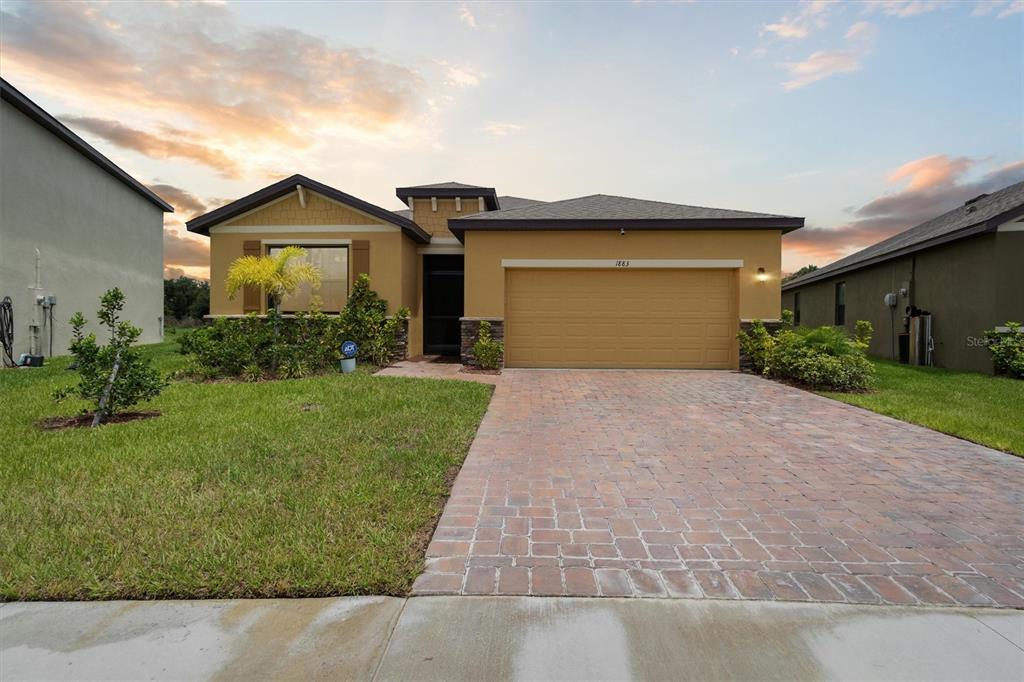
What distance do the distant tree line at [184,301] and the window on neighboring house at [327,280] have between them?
25.5m

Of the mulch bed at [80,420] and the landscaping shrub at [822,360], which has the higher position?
the landscaping shrub at [822,360]

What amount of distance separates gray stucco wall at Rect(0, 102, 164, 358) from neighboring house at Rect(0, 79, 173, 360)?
0.02 meters

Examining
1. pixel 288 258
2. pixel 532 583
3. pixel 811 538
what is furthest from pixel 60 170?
pixel 811 538

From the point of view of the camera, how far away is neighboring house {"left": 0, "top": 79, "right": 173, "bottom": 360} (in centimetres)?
1219

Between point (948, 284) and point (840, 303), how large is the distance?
626 centimetres

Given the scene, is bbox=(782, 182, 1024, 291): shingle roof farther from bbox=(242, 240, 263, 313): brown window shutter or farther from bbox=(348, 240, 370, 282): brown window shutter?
bbox=(242, 240, 263, 313): brown window shutter

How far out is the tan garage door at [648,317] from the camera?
11.8 meters

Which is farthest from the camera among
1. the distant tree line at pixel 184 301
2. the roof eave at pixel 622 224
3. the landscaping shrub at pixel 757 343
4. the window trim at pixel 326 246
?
the distant tree line at pixel 184 301

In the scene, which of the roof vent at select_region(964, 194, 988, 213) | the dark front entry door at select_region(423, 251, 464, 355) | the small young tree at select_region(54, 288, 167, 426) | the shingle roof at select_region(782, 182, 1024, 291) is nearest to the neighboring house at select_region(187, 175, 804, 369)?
the dark front entry door at select_region(423, 251, 464, 355)

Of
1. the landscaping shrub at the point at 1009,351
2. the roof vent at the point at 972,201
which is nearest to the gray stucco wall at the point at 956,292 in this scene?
the landscaping shrub at the point at 1009,351

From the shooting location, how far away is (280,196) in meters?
12.6

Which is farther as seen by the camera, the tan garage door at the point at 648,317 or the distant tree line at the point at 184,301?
the distant tree line at the point at 184,301

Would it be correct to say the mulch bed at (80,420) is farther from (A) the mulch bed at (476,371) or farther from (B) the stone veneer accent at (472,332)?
(B) the stone veneer accent at (472,332)

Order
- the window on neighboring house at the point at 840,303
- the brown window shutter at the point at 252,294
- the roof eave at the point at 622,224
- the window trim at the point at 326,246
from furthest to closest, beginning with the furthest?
the window on neighboring house at the point at 840,303, the window trim at the point at 326,246, the brown window shutter at the point at 252,294, the roof eave at the point at 622,224
